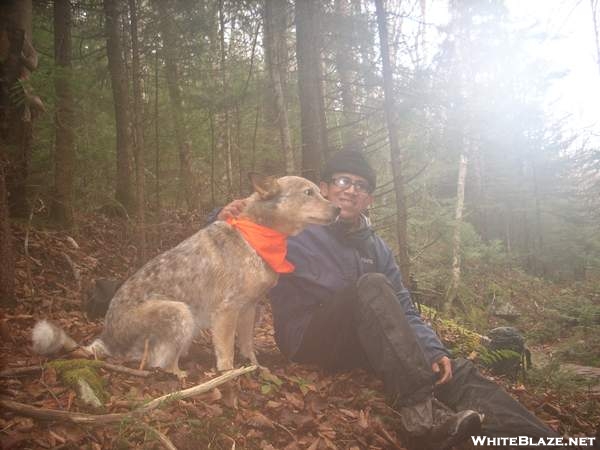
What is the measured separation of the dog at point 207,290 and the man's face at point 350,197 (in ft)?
0.77

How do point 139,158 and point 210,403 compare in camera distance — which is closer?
point 210,403

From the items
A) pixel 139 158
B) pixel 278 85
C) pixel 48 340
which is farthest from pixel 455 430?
pixel 278 85

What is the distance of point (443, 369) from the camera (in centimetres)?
439

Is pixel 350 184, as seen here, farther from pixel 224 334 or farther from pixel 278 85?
pixel 278 85

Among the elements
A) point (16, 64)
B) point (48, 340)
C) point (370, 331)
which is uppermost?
point (16, 64)

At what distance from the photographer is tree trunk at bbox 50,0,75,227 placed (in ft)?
23.6

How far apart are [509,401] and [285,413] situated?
227cm

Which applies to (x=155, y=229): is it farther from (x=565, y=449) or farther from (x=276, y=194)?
(x=565, y=449)

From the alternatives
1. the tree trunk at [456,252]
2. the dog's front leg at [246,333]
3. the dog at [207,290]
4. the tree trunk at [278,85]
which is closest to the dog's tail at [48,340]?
the dog at [207,290]

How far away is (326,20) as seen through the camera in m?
9.66

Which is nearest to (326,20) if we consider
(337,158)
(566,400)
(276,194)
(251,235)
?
(337,158)

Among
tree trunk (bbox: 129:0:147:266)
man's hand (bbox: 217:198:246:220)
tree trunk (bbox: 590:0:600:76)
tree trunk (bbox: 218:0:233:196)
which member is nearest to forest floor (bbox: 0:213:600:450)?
tree trunk (bbox: 129:0:147:266)

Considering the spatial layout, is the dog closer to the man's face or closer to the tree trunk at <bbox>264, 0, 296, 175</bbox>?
the man's face

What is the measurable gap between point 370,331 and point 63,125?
6.83m
